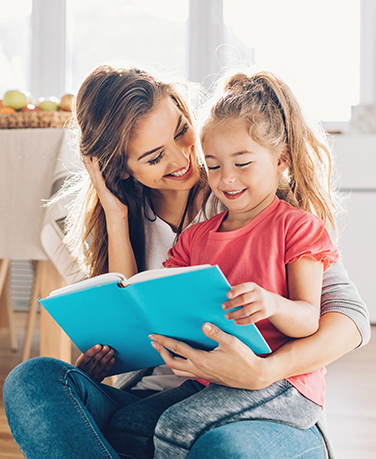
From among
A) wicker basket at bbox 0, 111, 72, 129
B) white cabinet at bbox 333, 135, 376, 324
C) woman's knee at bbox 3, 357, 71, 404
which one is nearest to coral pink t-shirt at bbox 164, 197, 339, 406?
woman's knee at bbox 3, 357, 71, 404

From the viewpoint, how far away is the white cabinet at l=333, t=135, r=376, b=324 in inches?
95.7

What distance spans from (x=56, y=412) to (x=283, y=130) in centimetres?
64

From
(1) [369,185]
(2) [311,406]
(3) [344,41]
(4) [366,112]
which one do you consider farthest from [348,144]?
(2) [311,406]

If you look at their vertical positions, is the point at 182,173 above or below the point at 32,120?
below

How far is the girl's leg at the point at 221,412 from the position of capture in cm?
74

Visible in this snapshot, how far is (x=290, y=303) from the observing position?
745mm

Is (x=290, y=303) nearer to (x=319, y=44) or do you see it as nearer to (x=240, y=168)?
(x=240, y=168)

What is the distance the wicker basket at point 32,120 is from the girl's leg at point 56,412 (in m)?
1.01

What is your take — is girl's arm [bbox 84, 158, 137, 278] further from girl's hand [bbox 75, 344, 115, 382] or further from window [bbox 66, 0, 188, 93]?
window [bbox 66, 0, 188, 93]

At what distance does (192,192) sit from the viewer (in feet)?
3.96

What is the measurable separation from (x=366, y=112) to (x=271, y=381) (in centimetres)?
238

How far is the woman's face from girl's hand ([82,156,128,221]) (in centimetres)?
10

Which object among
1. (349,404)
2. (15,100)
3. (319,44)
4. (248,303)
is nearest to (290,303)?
(248,303)

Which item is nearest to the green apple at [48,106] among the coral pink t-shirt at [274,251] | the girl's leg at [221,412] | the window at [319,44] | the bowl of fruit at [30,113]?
the bowl of fruit at [30,113]
